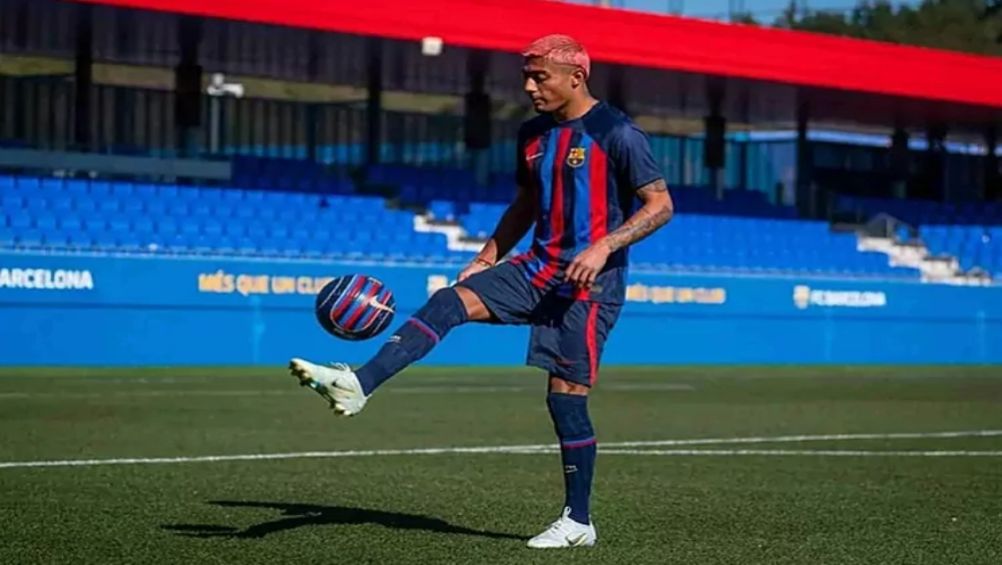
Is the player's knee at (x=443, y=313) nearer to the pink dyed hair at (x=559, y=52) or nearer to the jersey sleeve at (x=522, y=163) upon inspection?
the jersey sleeve at (x=522, y=163)

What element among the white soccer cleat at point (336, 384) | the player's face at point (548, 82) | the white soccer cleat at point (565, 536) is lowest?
the white soccer cleat at point (565, 536)

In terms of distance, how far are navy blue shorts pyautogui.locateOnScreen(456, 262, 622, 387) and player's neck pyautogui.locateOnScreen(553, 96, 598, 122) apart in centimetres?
62

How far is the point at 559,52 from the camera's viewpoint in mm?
7441

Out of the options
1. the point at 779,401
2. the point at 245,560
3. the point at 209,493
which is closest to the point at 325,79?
the point at 779,401

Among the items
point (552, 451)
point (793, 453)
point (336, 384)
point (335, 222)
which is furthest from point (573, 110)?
point (335, 222)

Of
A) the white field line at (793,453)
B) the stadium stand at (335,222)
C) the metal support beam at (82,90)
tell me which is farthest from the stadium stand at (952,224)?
the white field line at (793,453)

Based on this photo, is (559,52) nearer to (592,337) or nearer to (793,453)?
(592,337)

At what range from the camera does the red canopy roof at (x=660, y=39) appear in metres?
27.8

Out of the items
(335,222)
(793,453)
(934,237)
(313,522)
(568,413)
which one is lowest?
(934,237)

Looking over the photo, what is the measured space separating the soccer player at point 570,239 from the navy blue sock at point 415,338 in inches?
0.9

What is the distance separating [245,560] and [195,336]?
63.5 feet

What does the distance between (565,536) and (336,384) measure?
1.36 m

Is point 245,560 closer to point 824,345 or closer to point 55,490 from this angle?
point 55,490

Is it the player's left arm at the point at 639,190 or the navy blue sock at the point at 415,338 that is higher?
the player's left arm at the point at 639,190
